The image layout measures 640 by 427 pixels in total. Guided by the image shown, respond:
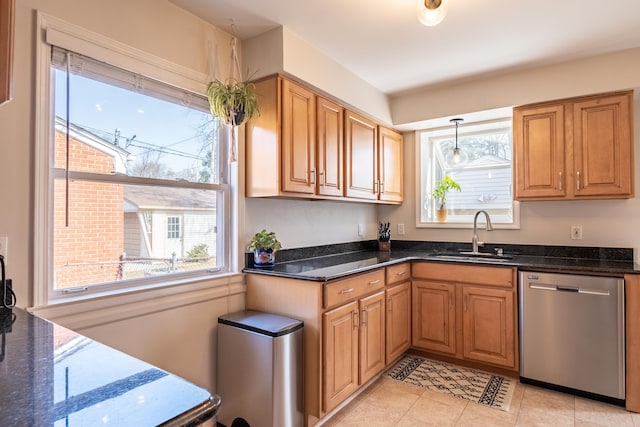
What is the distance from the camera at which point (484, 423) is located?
219 cm

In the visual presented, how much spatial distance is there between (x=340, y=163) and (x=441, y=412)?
6.15ft

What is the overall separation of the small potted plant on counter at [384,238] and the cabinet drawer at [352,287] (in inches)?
40.1

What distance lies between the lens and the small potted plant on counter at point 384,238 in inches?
148

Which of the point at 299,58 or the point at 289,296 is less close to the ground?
the point at 299,58

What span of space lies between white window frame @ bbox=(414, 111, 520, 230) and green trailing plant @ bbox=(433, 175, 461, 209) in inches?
6.9

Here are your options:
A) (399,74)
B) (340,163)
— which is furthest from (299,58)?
(399,74)

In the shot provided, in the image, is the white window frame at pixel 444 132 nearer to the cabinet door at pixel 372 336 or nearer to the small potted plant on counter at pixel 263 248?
the cabinet door at pixel 372 336

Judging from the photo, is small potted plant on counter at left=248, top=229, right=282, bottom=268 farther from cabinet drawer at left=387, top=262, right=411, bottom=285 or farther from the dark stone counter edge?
the dark stone counter edge

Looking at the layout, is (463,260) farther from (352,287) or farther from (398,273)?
(352,287)

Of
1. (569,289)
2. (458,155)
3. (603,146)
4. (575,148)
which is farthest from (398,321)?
(603,146)

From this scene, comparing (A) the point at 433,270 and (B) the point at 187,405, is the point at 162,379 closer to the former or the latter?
(B) the point at 187,405

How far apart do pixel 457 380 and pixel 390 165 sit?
200cm

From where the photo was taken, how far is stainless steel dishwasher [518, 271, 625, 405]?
92.6 inches

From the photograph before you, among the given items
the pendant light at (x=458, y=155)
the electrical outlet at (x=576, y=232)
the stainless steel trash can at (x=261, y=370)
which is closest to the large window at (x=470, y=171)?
the pendant light at (x=458, y=155)
